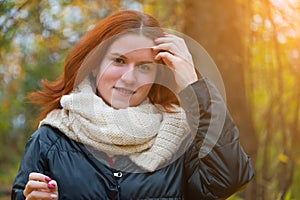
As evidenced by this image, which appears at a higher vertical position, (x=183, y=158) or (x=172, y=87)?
(x=172, y=87)

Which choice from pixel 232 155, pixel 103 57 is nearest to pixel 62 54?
pixel 103 57

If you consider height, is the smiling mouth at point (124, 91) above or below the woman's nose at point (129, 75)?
below

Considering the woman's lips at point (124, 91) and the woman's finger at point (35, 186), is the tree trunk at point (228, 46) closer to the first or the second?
the woman's lips at point (124, 91)

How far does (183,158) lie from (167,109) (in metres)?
0.25

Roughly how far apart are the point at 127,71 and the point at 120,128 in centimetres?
24

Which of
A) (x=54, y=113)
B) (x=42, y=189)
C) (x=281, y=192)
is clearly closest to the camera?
(x=42, y=189)

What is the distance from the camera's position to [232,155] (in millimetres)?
2680

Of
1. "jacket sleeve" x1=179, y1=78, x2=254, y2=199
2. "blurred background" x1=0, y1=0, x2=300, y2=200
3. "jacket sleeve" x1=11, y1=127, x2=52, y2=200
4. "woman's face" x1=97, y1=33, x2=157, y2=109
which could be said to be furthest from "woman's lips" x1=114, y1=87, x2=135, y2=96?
"blurred background" x1=0, y1=0, x2=300, y2=200

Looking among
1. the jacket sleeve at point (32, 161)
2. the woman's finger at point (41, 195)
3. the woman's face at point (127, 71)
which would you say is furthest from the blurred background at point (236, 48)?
the woman's finger at point (41, 195)

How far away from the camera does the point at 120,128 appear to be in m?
2.79

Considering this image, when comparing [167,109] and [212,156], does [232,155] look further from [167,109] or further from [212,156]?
[167,109]

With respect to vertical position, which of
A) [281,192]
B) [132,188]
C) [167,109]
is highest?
[167,109]

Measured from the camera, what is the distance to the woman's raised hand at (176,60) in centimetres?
280

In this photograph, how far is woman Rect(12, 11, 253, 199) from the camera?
8.75 feet
